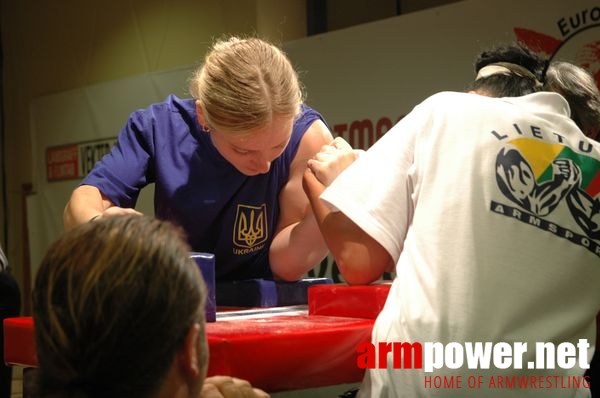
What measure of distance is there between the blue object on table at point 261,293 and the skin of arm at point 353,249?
328 mm

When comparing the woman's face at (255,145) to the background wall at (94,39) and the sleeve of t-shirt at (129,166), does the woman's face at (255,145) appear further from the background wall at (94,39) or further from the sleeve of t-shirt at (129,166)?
the background wall at (94,39)

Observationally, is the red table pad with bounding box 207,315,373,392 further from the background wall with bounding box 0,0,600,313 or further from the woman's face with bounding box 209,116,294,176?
the background wall with bounding box 0,0,600,313

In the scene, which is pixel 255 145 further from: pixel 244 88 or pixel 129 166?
pixel 129 166

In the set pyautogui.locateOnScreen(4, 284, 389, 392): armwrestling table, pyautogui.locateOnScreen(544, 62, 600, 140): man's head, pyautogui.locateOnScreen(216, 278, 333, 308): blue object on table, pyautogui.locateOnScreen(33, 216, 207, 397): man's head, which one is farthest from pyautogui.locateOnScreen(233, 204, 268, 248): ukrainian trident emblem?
pyautogui.locateOnScreen(33, 216, 207, 397): man's head

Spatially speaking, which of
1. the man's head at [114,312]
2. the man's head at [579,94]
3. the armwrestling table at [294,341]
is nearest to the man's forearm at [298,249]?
the armwrestling table at [294,341]

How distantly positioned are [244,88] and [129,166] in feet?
1.05

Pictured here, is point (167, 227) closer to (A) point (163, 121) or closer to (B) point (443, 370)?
(B) point (443, 370)

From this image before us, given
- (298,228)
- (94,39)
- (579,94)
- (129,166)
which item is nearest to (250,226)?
(298,228)

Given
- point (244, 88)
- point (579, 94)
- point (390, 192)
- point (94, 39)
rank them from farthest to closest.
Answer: point (94, 39), point (579, 94), point (244, 88), point (390, 192)

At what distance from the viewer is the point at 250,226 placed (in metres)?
1.70

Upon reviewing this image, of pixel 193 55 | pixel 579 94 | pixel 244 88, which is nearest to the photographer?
pixel 244 88

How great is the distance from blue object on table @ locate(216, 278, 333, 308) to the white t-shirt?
1.47ft

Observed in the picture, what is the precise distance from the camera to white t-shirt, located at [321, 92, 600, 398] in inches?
40.4

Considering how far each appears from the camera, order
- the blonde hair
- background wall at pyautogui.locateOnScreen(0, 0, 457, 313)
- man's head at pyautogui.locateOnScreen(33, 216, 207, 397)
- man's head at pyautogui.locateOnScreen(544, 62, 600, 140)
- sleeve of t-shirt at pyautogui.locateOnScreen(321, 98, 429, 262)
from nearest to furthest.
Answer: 1. man's head at pyautogui.locateOnScreen(33, 216, 207, 397)
2. sleeve of t-shirt at pyautogui.locateOnScreen(321, 98, 429, 262)
3. the blonde hair
4. man's head at pyautogui.locateOnScreen(544, 62, 600, 140)
5. background wall at pyautogui.locateOnScreen(0, 0, 457, 313)
